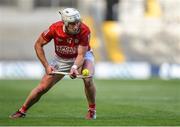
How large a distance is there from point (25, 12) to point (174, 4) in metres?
6.26

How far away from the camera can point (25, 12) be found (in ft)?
116

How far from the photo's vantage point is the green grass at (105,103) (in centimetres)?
1533

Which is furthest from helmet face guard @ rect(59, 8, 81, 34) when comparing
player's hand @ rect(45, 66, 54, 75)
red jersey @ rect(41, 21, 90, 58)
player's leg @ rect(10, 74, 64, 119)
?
player's leg @ rect(10, 74, 64, 119)

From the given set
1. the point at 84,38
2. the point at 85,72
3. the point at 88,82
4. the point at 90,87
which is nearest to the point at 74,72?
the point at 85,72

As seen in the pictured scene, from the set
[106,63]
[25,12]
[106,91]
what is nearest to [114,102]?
[106,91]

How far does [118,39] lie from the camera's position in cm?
3441

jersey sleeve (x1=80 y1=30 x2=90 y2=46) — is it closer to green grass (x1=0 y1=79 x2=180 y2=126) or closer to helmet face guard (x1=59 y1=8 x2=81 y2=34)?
helmet face guard (x1=59 y1=8 x2=81 y2=34)

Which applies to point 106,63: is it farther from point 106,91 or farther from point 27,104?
point 27,104

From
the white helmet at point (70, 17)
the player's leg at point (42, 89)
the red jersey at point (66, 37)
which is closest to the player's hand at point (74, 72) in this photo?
the red jersey at point (66, 37)

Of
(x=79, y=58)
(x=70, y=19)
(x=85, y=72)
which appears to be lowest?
(x=85, y=72)

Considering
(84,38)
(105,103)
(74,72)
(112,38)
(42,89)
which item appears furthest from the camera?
(112,38)

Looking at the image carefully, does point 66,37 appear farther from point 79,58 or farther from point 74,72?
point 74,72

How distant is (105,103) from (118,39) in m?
13.8

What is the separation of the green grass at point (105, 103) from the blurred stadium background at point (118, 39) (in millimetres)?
2100
